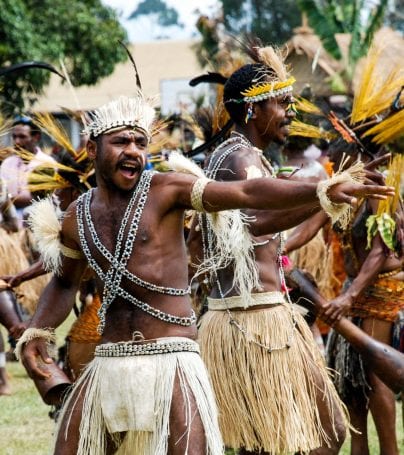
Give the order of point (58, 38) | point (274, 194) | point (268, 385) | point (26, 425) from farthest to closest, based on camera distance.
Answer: point (58, 38), point (26, 425), point (268, 385), point (274, 194)

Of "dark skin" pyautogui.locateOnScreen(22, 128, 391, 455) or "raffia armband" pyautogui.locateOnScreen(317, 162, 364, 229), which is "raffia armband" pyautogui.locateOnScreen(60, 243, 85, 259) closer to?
"dark skin" pyautogui.locateOnScreen(22, 128, 391, 455)

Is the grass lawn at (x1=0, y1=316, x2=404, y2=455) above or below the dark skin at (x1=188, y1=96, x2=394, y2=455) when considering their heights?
below

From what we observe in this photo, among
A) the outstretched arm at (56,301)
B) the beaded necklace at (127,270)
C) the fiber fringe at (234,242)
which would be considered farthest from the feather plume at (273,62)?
the outstretched arm at (56,301)

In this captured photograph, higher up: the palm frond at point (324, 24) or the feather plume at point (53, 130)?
the palm frond at point (324, 24)

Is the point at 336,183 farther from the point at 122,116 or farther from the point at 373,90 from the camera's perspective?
the point at 373,90

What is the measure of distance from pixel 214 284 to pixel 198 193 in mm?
1329

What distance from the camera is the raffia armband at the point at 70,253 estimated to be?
4.61 metres

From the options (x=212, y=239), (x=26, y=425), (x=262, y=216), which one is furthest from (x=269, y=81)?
(x=26, y=425)

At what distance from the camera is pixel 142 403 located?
13.6 feet

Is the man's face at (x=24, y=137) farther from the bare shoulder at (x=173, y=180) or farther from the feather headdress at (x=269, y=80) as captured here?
the bare shoulder at (x=173, y=180)

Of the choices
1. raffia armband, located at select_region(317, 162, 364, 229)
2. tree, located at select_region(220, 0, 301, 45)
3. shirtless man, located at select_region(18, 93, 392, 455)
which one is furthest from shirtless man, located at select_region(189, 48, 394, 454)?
tree, located at select_region(220, 0, 301, 45)

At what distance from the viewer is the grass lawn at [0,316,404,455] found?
681cm


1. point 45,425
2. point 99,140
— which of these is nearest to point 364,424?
point 45,425

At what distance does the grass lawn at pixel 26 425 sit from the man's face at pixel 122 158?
9.32ft
